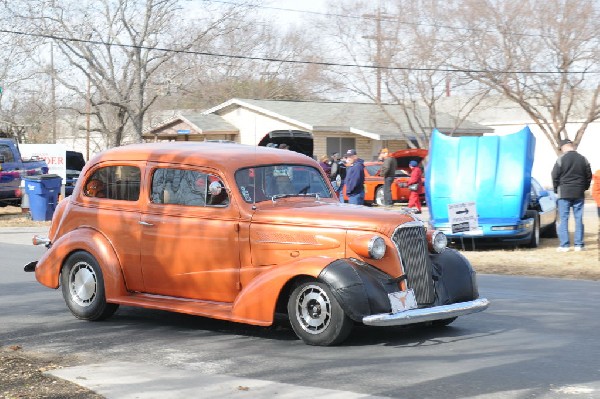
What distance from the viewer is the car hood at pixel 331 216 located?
8.83m

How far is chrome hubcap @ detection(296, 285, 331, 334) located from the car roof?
1670mm

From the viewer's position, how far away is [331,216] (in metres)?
8.98

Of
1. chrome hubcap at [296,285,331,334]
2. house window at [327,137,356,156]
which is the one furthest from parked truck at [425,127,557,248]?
house window at [327,137,356,156]

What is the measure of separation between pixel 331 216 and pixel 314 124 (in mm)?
35802

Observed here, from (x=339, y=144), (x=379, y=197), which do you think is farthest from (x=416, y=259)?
(x=339, y=144)

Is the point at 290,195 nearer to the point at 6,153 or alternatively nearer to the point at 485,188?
the point at 485,188

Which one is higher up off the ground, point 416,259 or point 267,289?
point 416,259

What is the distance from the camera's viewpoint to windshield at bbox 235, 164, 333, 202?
960 centimetres

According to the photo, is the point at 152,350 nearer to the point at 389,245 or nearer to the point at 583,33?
the point at 389,245

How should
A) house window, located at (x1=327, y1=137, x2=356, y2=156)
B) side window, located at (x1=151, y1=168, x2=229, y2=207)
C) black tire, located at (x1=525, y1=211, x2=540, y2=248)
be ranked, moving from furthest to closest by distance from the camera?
house window, located at (x1=327, y1=137, x2=356, y2=156)
black tire, located at (x1=525, y1=211, x2=540, y2=248)
side window, located at (x1=151, y1=168, x2=229, y2=207)

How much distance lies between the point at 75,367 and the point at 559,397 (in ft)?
12.5

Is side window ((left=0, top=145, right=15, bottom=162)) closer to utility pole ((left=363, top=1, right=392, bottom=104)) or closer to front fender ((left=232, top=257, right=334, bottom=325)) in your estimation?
utility pole ((left=363, top=1, right=392, bottom=104))

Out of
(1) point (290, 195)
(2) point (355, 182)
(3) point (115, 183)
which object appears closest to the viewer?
(1) point (290, 195)

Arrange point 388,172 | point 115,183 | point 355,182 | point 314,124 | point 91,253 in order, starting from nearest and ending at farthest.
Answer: point 91,253 < point 115,183 < point 355,182 < point 388,172 < point 314,124
